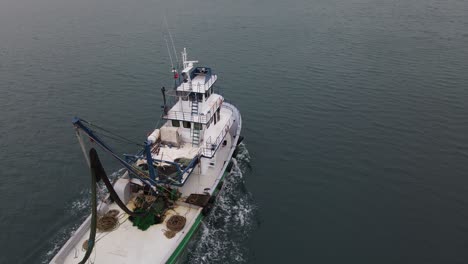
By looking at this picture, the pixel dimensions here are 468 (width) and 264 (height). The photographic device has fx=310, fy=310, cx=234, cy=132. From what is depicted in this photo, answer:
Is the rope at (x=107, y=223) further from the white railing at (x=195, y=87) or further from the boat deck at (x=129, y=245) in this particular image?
the white railing at (x=195, y=87)

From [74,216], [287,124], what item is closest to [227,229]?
[74,216]

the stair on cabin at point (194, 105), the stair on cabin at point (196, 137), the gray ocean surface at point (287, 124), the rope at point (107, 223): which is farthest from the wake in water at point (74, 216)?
the stair on cabin at point (194, 105)

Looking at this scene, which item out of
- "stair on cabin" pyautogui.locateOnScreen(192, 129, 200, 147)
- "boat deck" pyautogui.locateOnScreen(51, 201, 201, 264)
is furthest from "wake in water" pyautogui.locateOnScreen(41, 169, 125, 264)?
"stair on cabin" pyautogui.locateOnScreen(192, 129, 200, 147)

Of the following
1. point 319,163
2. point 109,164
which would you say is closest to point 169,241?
point 109,164

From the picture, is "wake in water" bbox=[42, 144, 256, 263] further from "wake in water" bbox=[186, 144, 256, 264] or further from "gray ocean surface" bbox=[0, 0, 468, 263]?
"gray ocean surface" bbox=[0, 0, 468, 263]

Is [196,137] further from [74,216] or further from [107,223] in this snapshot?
[74,216]
